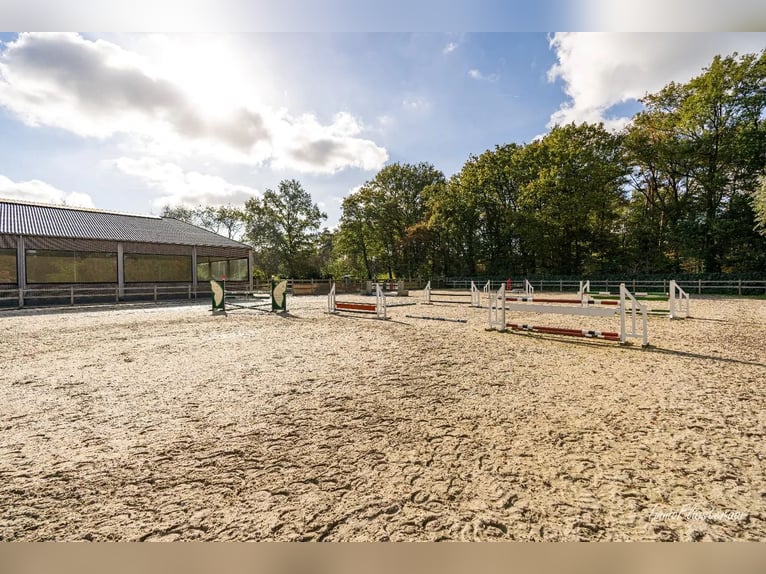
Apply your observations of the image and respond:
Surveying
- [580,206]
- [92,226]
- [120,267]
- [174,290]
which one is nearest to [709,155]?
[580,206]

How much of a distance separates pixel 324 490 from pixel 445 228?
33895 millimetres

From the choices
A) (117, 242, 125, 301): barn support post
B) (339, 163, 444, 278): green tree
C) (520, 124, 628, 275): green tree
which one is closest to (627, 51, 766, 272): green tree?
(520, 124, 628, 275): green tree

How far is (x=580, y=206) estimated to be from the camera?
25.6 metres

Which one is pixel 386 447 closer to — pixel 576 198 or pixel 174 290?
pixel 174 290

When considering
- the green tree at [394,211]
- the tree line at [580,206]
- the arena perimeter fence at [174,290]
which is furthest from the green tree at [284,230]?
the arena perimeter fence at [174,290]

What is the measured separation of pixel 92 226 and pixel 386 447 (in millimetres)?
25578

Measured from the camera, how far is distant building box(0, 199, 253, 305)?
54.7 feet

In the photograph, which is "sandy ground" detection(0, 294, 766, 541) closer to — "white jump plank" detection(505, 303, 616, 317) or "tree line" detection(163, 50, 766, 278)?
"white jump plank" detection(505, 303, 616, 317)

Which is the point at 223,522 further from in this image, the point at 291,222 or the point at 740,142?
the point at 291,222

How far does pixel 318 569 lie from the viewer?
133 centimetres

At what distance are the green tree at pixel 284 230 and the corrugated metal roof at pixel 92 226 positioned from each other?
45.1 ft

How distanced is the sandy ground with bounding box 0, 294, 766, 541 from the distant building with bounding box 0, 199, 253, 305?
670 inches

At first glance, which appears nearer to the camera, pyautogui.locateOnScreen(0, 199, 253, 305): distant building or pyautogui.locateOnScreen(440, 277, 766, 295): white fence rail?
pyautogui.locateOnScreen(0, 199, 253, 305): distant building

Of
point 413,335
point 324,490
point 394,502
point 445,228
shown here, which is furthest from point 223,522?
point 445,228
